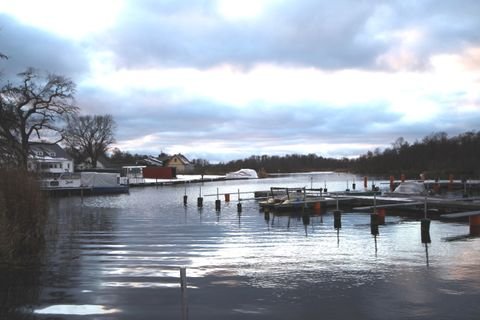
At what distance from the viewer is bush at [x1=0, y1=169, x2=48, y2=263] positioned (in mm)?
15305

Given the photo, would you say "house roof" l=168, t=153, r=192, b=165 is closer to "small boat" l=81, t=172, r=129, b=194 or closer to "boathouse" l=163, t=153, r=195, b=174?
"boathouse" l=163, t=153, r=195, b=174

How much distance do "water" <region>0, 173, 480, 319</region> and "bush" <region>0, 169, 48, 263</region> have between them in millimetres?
769

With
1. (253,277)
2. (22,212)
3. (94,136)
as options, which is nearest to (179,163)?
(94,136)

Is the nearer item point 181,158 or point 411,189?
point 411,189

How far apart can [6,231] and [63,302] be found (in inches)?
186

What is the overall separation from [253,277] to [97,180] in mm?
63217

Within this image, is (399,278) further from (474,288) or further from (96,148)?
(96,148)

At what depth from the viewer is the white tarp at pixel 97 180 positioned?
7250 centimetres

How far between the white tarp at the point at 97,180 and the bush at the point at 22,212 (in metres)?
55.9

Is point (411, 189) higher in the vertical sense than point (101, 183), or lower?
lower

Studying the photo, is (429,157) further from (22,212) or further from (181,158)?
(22,212)

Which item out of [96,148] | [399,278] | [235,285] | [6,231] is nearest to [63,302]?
[235,285]

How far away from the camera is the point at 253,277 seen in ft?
42.8

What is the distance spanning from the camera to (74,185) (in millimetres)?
71375
